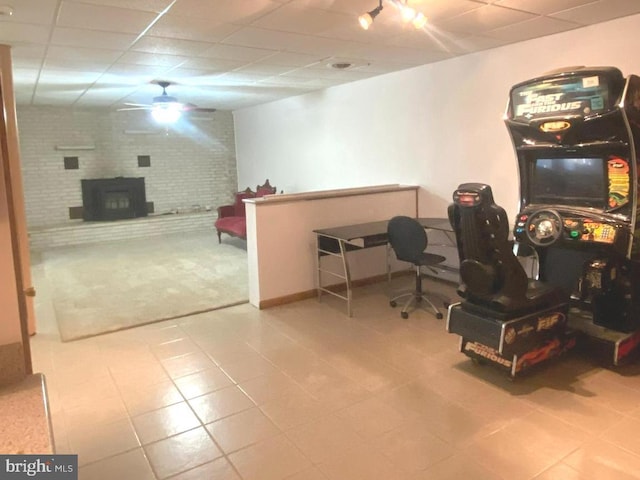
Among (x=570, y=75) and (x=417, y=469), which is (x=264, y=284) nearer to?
(x=417, y=469)

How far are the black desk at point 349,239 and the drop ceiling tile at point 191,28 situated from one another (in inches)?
76.6

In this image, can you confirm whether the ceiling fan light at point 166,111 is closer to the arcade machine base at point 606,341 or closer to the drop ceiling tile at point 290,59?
the drop ceiling tile at point 290,59

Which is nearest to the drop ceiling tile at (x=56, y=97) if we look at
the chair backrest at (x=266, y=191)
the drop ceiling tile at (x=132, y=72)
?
the drop ceiling tile at (x=132, y=72)

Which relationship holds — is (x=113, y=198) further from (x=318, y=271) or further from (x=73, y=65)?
(x=318, y=271)

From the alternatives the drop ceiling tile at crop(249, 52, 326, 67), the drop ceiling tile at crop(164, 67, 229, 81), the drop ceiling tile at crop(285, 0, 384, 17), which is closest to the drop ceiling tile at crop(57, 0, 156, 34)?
the drop ceiling tile at crop(285, 0, 384, 17)

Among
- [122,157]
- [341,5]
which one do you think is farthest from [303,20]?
[122,157]

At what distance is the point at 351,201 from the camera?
5.11 meters

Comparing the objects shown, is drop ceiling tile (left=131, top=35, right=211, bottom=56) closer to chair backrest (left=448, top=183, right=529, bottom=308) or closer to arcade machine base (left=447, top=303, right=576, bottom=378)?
chair backrest (left=448, top=183, right=529, bottom=308)

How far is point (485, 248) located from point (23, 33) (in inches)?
143

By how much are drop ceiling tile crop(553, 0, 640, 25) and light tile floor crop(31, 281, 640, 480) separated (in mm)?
2453

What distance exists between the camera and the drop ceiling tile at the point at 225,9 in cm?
297

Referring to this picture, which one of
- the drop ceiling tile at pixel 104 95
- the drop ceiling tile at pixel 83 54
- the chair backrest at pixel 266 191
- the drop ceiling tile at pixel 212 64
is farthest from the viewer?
the chair backrest at pixel 266 191

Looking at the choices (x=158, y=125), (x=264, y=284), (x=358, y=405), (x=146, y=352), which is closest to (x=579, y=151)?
(x=358, y=405)

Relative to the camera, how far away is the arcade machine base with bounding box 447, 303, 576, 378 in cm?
294
